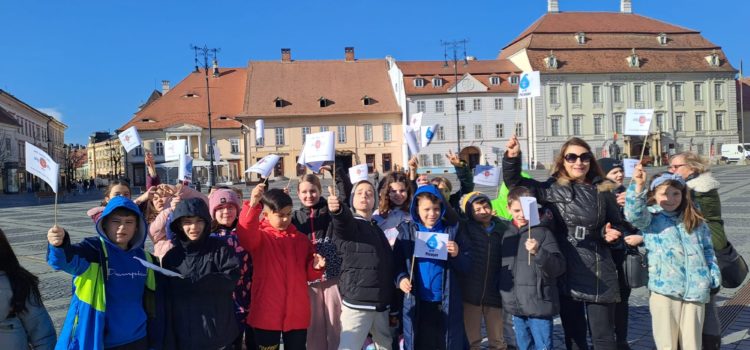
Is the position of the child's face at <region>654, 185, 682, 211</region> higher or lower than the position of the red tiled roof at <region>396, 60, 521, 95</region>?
lower

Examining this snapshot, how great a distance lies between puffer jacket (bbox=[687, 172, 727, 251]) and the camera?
402 cm

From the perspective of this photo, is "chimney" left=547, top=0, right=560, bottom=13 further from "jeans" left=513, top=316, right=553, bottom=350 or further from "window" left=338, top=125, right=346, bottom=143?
"jeans" left=513, top=316, right=553, bottom=350

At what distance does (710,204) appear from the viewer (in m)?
4.05

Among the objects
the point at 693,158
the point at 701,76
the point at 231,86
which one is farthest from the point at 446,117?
the point at 693,158

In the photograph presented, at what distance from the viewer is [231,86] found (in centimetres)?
5241

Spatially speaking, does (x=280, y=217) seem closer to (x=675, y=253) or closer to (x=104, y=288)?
(x=104, y=288)

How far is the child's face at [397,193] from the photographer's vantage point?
4.62m

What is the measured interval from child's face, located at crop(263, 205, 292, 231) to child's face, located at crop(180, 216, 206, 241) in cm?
52

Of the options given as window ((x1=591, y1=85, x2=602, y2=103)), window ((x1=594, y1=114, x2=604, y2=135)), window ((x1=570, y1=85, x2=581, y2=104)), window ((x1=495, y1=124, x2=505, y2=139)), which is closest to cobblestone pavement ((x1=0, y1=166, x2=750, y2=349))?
window ((x1=495, y1=124, x2=505, y2=139))

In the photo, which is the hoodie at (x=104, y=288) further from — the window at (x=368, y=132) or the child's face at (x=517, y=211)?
the window at (x=368, y=132)

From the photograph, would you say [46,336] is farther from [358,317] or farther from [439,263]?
[439,263]

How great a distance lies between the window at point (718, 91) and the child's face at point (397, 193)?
57.4 meters

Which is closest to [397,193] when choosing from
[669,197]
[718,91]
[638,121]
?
[669,197]

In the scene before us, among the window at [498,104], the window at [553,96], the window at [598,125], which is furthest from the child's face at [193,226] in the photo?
the window at [598,125]
